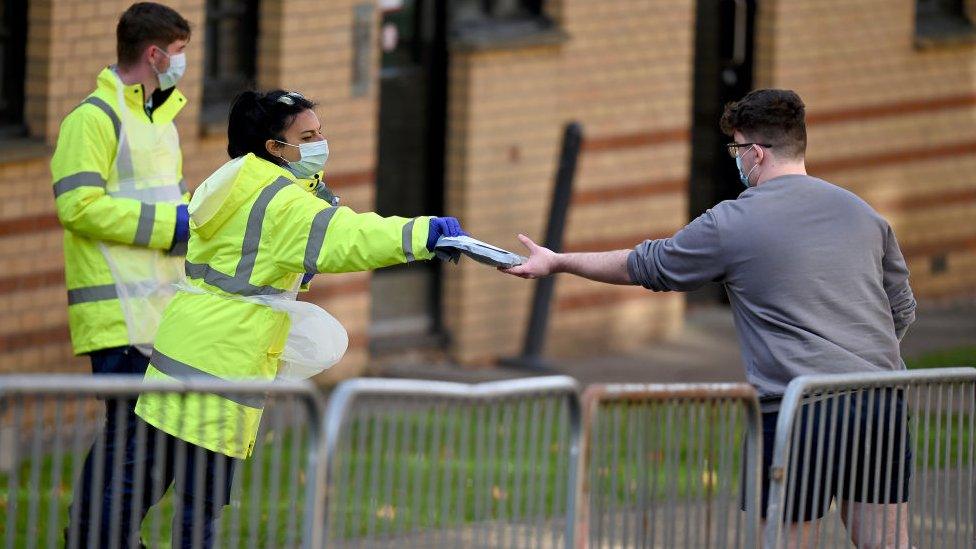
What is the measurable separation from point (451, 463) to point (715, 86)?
9.43 meters

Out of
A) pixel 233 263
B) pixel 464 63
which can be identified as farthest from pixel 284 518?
pixel 464 63

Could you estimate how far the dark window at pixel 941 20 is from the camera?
14.4 meters

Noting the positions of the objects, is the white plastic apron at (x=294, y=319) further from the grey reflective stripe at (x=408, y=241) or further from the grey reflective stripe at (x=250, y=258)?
the grey reflective stripe at (x=408, y=241)

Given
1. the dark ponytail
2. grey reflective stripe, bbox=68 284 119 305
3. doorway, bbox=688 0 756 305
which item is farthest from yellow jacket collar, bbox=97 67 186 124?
doorway, bbox=688 0 756 305

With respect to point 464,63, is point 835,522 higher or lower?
lower

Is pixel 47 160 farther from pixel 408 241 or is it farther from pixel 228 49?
pixel 408 241

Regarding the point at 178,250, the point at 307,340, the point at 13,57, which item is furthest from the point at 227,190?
the point at 13,57

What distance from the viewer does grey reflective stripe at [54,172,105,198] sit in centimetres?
633

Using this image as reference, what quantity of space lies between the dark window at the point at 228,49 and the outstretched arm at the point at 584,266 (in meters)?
4.70

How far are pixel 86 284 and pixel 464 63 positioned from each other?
16.5ft

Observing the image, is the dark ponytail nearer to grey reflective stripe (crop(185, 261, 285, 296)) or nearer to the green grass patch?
grey reflective stripe (crop(185, 261, 285, 296))

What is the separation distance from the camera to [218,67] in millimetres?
10273

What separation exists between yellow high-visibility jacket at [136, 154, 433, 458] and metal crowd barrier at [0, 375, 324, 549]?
35 centimetres

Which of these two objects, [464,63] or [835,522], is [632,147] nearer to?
[464,63]
